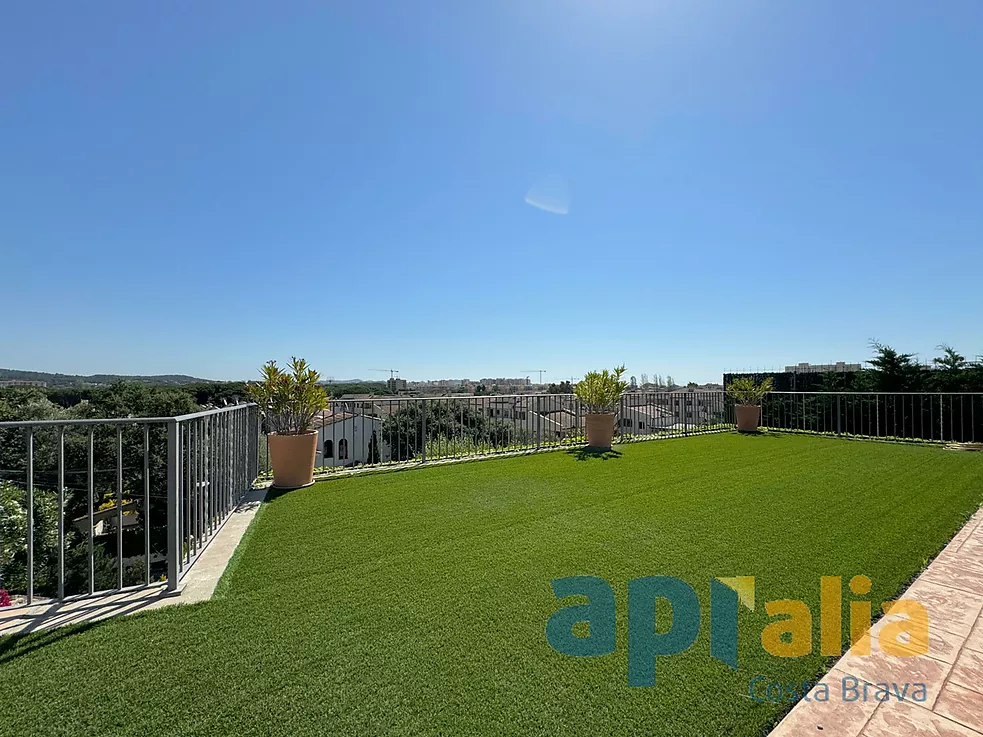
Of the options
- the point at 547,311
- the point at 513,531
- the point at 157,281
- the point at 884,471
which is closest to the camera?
the point at 513,531

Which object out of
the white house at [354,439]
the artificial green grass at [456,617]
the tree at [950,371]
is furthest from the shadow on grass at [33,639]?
the tree at [950,371]

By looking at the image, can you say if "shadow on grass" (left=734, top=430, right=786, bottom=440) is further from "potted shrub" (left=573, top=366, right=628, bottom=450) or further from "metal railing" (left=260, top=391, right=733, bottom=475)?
"potted shrub" (left=573, top=366, right=628, bottom=450)

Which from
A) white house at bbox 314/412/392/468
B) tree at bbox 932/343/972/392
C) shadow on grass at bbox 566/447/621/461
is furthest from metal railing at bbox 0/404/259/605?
tree at bbox 932/343/972/392

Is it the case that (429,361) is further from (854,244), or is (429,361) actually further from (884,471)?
(884,471)

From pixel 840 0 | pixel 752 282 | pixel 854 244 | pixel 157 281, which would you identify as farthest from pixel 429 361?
pixel 840 0

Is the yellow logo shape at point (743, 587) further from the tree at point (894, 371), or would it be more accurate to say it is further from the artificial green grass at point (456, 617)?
the tree at point (894, 371)

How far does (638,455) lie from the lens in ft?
20.8

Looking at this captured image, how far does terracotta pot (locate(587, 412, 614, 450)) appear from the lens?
6.85m

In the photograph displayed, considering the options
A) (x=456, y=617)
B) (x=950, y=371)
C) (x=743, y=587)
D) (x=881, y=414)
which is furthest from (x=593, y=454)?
(x=950, y=371)

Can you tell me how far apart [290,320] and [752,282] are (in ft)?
53.9

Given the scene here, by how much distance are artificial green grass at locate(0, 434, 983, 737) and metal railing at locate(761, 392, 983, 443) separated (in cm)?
535

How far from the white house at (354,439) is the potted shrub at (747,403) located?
7844 millimetres

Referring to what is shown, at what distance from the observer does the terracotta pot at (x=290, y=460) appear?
4496 mm

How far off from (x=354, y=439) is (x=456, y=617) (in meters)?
4.02
